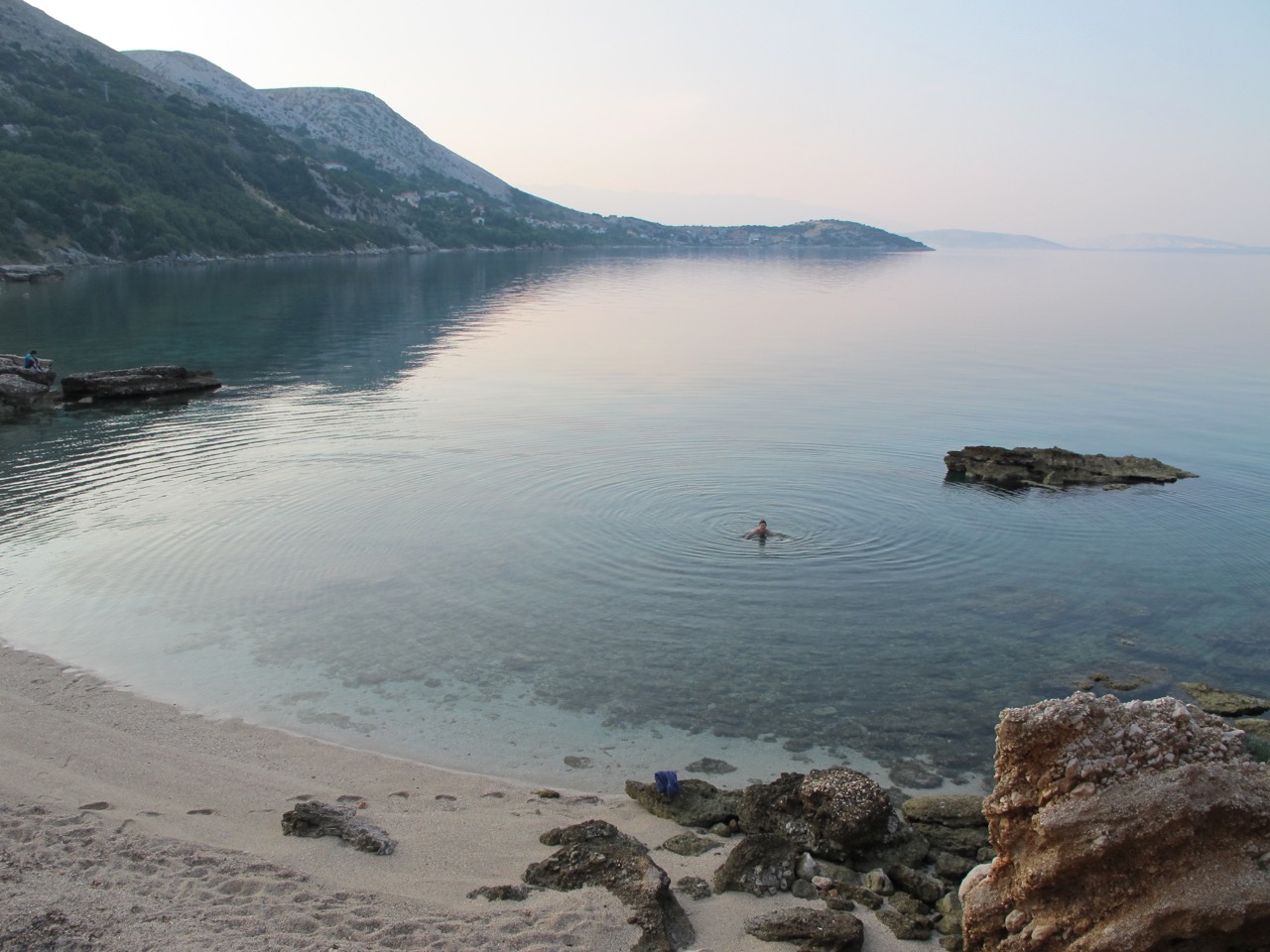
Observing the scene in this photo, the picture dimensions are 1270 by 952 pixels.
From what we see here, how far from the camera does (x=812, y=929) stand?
9.85 m

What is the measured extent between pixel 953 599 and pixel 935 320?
6788cm

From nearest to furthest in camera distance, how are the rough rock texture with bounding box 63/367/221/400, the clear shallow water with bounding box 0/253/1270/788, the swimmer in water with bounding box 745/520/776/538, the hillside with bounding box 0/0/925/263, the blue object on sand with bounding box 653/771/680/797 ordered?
the blue object on sand with bounding box 653/771/680/797 < the clear shallow water with bounding box 0/253/1270/788 < the swimmer in water with bounding box 745/520/776/538 < the rough rock texture with bounding box 63/367/221/400 < the hillside with bounding box 0/0/925/263

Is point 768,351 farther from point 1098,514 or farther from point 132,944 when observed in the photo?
point 132,944

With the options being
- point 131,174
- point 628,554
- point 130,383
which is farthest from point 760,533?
point 131,174

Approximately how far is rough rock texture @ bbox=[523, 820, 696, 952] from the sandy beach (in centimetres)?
19

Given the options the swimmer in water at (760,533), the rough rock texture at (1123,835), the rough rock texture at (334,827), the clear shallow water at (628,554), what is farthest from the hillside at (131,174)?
the rough rock texture at (1123,835)

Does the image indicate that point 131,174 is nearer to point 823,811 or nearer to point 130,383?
point 130,383

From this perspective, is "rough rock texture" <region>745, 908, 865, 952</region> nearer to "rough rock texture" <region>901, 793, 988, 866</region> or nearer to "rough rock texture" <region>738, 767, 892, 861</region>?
"rough rock texture" <region>738, 767, 892, 861</region>

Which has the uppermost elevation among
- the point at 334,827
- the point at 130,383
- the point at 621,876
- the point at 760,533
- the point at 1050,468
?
the point at 130,383

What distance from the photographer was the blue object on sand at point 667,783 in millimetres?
12773

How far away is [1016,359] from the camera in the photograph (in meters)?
58.7

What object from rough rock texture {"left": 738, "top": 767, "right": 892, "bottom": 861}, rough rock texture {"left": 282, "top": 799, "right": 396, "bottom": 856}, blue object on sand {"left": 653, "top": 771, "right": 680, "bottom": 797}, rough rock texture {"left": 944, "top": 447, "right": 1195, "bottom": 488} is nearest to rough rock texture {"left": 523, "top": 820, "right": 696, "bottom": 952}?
blue object on sand {"left": 653, "top": 771, "right": 680, "bottom": 797}

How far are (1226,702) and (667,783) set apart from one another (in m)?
9.98

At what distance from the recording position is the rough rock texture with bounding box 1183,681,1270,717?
15797 mm
